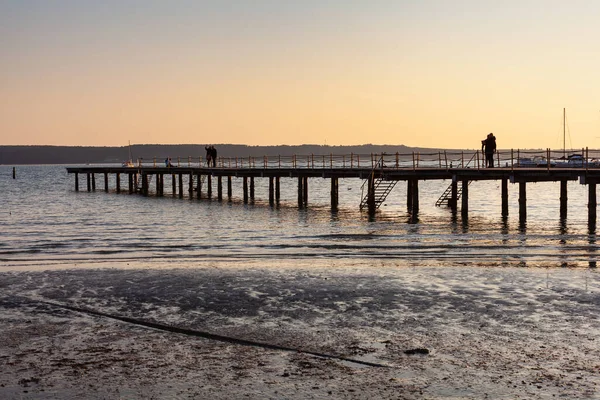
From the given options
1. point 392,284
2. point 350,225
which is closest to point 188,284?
point 392,284

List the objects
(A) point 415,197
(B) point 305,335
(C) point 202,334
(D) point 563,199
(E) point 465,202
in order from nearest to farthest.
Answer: (B) point 305,335 → (C) point 202,334 → (D) point 563,199 → (E) point 465,202 → (A) point 415,197

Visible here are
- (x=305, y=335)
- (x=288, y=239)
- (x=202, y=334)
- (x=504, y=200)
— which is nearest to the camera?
(x=305, y=335)

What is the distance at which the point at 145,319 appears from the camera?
1302 centimetres

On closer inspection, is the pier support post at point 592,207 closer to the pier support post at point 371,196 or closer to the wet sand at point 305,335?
the pier support post at point 371,196

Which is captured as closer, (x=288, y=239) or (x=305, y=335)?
(x=305, y=335)

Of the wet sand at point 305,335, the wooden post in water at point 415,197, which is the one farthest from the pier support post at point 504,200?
the wet sand at point 305,335

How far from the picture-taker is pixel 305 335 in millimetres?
11641

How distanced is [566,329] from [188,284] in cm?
834

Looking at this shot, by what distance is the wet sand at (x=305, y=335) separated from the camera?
914 cm

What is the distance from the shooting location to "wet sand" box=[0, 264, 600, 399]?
30.0ft

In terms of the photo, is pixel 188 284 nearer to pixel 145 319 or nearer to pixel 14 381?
pixel 145 319

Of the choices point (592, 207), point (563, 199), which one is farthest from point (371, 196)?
point (592, 207)

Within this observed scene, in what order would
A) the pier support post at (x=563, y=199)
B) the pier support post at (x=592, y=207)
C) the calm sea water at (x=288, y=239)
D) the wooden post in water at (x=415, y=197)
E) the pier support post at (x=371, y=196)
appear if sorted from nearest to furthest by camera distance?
the calm sea water at (x=288, y=239) < the pier support post at (x=592, y=207) < the pier support post at (x=563, y=199) < the wooden post in water at (x=415, y=197) < the pier support post at (x=371, y=196)

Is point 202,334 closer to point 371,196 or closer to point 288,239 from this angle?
point 288,239
